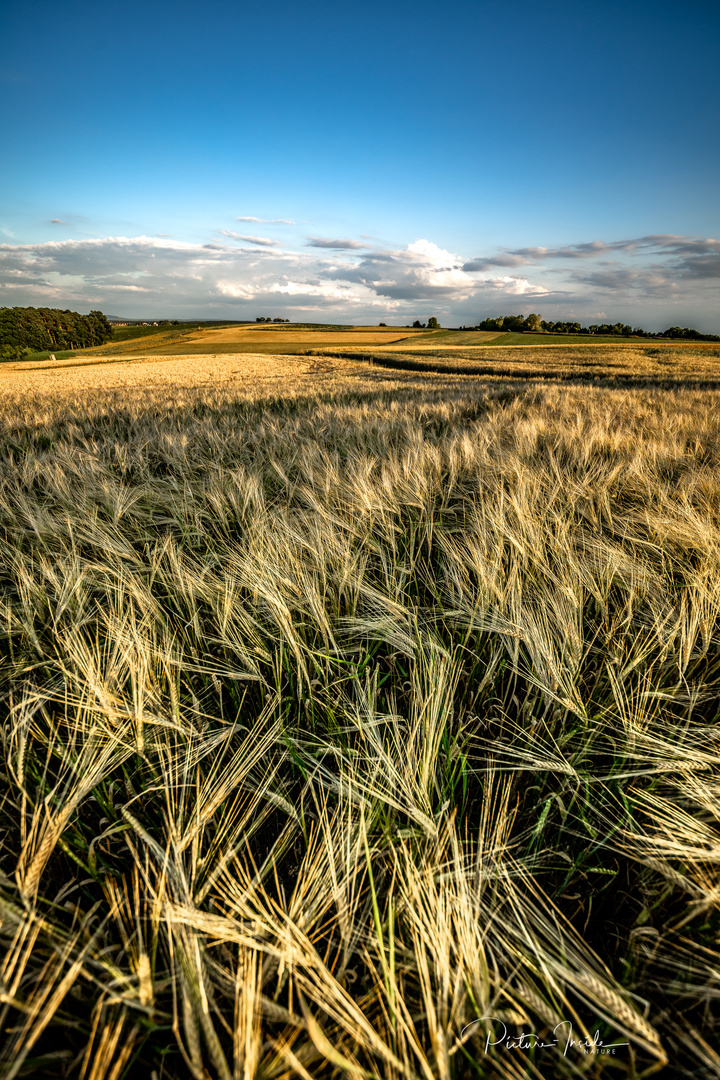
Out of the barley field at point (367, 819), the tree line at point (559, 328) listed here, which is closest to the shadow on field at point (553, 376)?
the barley field at point (367, 819)

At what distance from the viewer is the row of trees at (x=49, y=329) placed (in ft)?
201

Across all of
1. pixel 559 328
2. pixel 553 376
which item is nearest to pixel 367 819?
pixel 553 376

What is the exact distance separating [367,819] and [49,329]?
93.2 m

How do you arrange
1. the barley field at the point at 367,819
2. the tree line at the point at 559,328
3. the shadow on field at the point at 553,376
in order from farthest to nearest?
the tree line at the point at 559,328 < the shadow on field at the point at 553,376 < the barley field at the point at 367,819

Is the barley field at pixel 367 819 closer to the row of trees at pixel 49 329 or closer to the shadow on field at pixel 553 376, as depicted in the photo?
the shadow on field at pixel 553 376

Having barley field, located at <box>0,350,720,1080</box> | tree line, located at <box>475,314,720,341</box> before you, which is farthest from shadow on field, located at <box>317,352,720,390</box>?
tree line, located at <box>475,314,720,341</box>

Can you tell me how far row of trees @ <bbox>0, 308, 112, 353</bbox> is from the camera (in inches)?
2414

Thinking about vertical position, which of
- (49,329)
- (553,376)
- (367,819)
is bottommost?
(367,819)

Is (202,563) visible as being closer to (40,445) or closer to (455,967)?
(455,967)

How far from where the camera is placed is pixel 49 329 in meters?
69.9

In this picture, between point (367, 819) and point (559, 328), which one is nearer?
point (367, 819)

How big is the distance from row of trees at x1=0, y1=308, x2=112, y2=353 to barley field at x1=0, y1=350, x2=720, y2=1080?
238ft

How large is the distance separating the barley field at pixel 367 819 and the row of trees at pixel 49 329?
72.4m

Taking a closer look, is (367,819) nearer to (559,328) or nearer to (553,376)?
(553,376)
